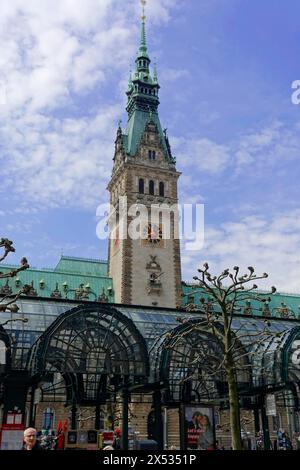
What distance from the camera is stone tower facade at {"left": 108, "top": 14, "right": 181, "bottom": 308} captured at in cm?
7838

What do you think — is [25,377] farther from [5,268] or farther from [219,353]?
[5,268]

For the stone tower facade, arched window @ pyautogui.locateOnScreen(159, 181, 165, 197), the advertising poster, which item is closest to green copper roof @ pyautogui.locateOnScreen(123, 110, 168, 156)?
the stone tower facade

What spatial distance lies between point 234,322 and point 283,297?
199ft

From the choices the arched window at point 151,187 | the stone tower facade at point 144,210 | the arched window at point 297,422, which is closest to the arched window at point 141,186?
the stone tower facade at point 144,210

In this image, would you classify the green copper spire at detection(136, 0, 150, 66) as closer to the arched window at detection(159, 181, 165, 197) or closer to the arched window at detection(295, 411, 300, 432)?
the arched window at detection(159, 181, 165, 197)

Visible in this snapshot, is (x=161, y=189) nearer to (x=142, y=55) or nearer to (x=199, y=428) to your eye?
(x=142, y=55)

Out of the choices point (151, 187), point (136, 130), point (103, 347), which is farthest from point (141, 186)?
point (103, 347)

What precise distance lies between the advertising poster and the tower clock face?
176ft

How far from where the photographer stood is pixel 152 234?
81.3m

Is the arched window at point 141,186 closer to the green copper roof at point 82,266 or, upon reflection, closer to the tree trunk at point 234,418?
the green copper roof at point 82,266

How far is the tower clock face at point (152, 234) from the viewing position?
80.8 metres

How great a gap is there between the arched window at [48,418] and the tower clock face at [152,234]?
96.8 ft

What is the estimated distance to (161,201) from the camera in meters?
85.4
